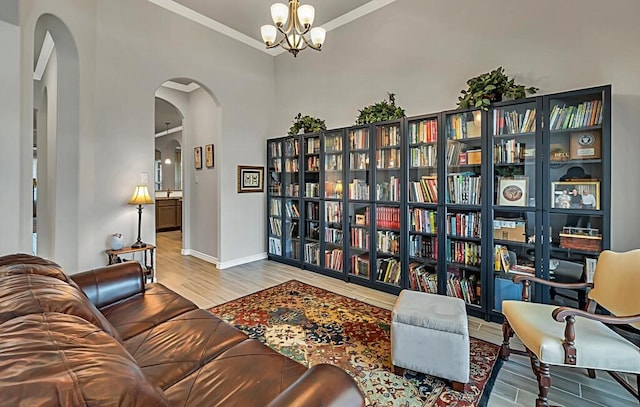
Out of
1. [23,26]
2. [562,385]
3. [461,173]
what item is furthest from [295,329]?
[23,26]

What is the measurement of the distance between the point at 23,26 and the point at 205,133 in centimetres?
292

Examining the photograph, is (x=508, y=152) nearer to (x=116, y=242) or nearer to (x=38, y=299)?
(x=38, y=299)

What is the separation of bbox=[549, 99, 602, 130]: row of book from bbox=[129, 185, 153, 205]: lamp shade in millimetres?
4157

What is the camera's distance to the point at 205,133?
5.27m

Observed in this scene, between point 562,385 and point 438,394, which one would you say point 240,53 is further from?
point 562,385

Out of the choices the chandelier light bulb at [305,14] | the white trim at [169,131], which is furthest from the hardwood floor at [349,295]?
the white trim at [169,131]

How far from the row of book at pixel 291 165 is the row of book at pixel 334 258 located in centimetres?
137

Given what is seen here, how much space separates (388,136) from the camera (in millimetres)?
3576

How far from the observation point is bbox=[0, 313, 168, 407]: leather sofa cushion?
584 millimetres

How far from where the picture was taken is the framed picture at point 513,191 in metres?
2.69

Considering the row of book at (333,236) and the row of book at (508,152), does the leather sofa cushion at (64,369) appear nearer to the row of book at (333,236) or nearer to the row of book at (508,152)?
the row of book at (508,152)

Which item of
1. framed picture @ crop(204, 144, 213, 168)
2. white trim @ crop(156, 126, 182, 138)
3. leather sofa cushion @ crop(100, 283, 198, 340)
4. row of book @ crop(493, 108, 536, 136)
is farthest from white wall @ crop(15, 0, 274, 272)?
white trim @ crop(156, 126, 182, 138)

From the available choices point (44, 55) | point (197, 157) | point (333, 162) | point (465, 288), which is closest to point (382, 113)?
point (333, 162)

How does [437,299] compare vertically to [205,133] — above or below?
below
